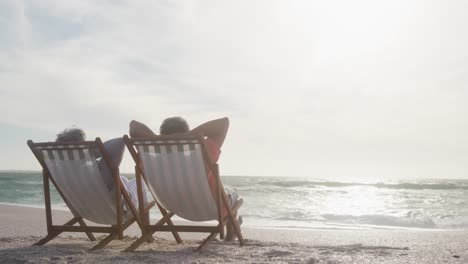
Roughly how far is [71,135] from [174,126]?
34.5 inches

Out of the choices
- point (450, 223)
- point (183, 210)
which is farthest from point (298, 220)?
point (183, 210)

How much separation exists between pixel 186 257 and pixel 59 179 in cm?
137

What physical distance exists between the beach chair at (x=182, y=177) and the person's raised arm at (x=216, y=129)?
9.7 inches

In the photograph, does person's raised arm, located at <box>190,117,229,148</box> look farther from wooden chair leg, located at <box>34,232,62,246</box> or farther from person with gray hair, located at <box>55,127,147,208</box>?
wooden chair leg, located at <box>34,232,62,246</box>

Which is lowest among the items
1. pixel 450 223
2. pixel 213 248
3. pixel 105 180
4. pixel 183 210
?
pixel 450 223

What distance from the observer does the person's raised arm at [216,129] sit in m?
3.87

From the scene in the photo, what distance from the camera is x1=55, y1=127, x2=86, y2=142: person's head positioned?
400 centimetres

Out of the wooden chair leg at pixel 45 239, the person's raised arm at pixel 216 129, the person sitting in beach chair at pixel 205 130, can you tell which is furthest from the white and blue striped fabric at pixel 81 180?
the person's raised arm at pixel 216 129

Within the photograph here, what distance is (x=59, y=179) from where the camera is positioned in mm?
4051

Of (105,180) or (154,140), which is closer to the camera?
(154,140)

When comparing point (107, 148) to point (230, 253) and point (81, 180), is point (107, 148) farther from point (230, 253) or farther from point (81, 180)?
point (230, 253)

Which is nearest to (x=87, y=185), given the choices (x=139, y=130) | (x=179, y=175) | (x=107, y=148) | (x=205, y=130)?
(x=107, y=148)

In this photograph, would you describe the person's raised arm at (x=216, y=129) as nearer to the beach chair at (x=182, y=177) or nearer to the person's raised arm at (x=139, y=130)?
the beach chair at (x=182, y=177)

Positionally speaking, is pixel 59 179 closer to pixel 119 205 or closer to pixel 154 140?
pixel 119 205
